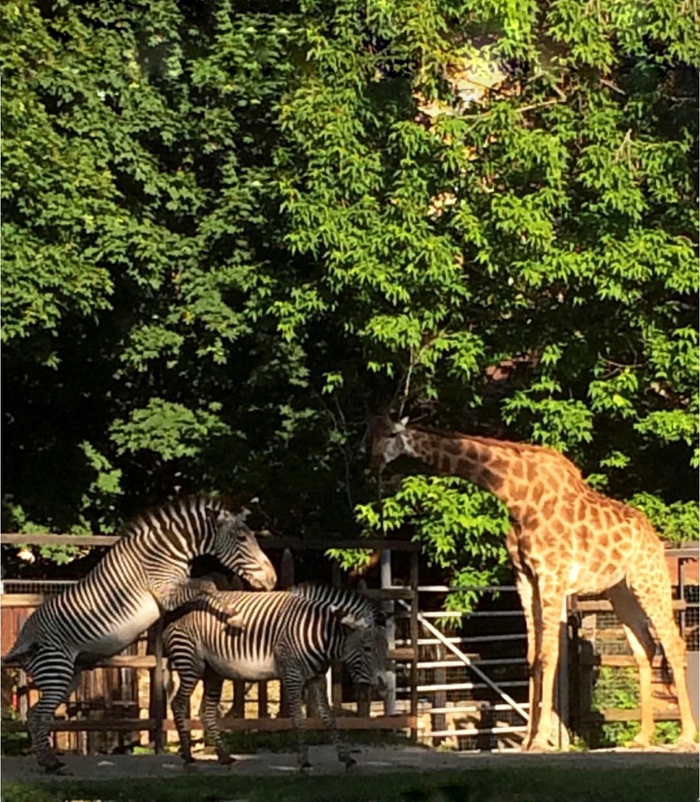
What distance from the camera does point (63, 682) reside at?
10961 millimetres

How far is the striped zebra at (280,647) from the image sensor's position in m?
10.9

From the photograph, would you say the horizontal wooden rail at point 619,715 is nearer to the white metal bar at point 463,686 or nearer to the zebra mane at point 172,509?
the white metal bar at point 463,686

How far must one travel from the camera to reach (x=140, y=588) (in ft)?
36.6

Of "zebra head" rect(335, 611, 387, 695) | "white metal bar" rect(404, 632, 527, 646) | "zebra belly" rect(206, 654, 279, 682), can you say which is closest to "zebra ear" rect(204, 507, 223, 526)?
"zebra belly" rect(206, 654, 279, 682)

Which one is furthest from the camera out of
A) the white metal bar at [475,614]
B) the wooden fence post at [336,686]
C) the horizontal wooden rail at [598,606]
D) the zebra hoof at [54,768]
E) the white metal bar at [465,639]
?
the white metal bar at [465,639]

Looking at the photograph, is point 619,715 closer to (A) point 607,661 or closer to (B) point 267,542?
(A) point 607,661

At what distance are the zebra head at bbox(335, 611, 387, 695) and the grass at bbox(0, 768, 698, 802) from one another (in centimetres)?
83

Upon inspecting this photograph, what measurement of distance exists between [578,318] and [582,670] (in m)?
2.64

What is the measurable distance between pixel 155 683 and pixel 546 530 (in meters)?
2.82

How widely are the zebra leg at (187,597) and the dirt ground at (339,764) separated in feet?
2.99

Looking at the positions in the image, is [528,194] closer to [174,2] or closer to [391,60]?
[391,60]

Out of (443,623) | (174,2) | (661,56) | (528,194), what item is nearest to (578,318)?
(528,194)

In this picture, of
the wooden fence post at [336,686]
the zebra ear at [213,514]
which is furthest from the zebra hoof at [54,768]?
the wooden fence post at [336,686]

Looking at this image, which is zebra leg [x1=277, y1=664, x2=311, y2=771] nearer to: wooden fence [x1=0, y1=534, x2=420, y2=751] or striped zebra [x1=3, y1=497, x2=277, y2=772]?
striped zebra [x1=3, y1=497, x2=277, y2=772]
